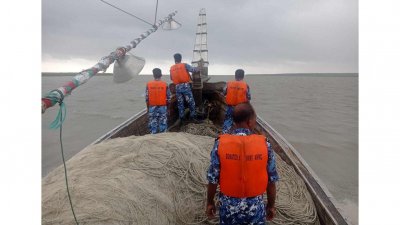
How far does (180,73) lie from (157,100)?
1.31 metres

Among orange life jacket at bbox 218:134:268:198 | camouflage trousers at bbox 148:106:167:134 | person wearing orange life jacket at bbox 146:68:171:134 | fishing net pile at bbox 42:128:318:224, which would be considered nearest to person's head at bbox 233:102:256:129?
orange life jacket at bbox 218:134:268:198

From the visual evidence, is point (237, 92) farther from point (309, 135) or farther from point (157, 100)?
point (309, 135)

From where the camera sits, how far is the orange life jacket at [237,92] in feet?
22.8

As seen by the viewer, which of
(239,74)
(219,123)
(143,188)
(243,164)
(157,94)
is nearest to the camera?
(243,164)

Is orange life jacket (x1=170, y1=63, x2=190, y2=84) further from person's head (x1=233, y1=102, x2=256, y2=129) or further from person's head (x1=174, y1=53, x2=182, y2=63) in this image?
person's head (x1=233, y1=102, x2=256, y2=129)

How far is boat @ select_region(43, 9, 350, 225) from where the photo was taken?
12.6ft

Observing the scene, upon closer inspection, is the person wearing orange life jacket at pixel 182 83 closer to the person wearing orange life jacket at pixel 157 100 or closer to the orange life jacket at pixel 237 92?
the person wearing orange life jacket at pixel 157 100

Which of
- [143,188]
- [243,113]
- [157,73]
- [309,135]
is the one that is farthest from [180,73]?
[309,135]

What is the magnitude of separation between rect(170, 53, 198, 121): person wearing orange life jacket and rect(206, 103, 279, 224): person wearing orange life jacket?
18.4 ft

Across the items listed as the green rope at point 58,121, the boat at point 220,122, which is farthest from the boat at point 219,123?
the green rope at point 58,121

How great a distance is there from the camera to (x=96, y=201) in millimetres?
2795

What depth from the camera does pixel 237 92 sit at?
698cm
